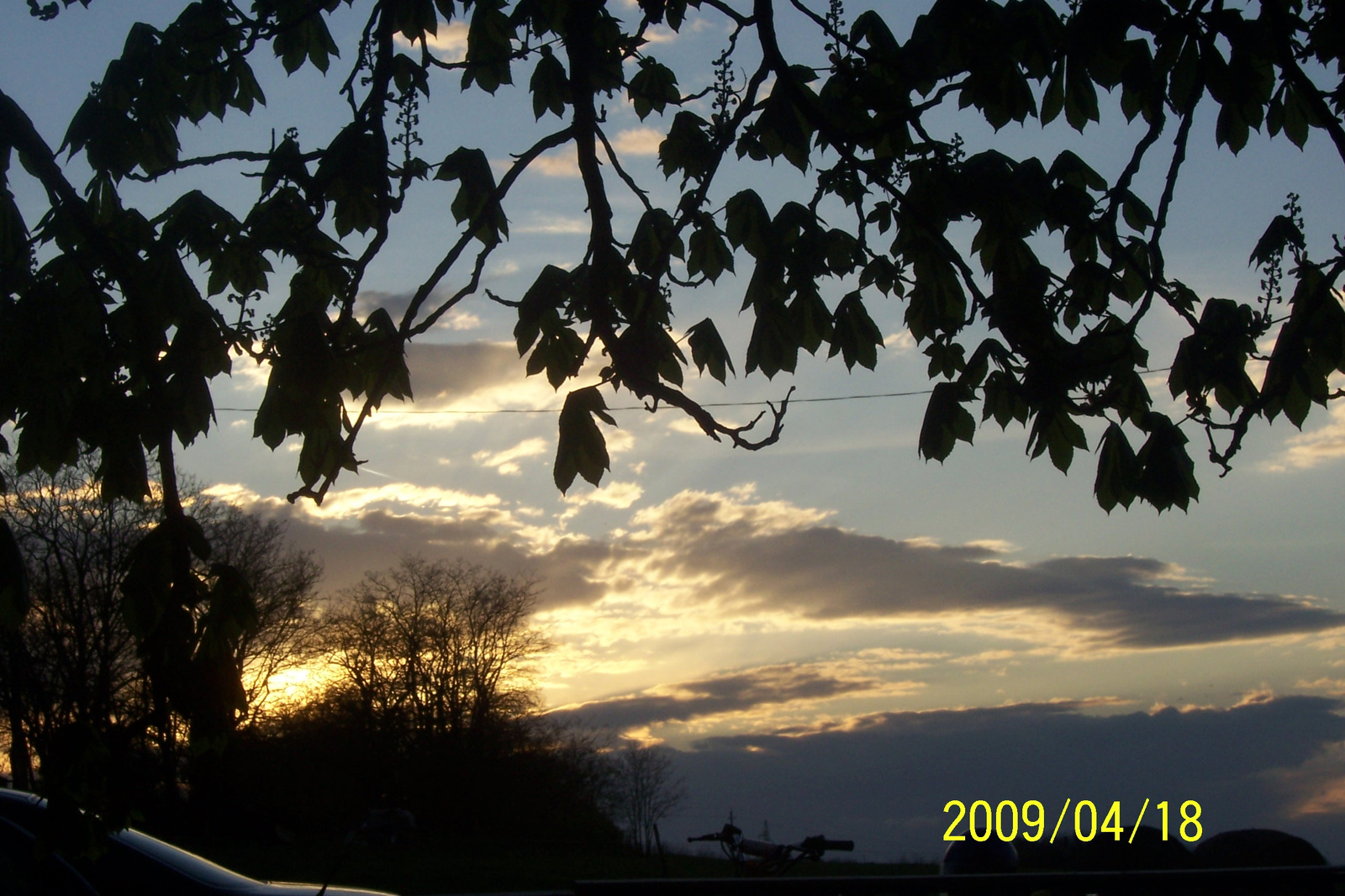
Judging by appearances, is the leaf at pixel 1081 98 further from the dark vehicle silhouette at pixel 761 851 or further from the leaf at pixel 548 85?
the dark vehicle silhouette at pixel 761 851

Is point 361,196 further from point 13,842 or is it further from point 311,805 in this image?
point 311,805

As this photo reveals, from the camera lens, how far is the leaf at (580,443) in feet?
11.8

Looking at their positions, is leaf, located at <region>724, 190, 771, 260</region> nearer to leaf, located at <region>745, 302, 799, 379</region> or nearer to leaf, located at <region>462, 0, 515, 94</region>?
leaf, located at <region>745, 302, 799, 379</region>

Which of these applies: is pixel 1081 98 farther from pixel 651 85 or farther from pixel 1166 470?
pixel 651 85

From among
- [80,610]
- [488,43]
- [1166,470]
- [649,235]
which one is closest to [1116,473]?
[1166,470]

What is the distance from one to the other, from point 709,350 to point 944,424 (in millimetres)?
1038

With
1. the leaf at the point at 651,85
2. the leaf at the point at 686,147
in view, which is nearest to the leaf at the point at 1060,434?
the leaf at the point at 686,147

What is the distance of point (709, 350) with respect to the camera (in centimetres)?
459

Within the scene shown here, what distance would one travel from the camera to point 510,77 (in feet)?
18.3

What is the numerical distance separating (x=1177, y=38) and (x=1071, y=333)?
1.60 meters

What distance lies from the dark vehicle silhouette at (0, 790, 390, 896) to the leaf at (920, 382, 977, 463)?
3.40m

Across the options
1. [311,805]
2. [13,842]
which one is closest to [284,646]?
[311,805]

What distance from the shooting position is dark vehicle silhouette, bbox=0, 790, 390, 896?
5082 mm

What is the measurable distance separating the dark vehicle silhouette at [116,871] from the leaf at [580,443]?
2842mm
